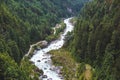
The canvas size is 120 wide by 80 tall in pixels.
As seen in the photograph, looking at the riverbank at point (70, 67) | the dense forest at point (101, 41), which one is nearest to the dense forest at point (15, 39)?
the riverbank at point (70, 67)

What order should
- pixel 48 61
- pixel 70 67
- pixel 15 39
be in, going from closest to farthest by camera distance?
pixel 70 67
pixel 48 61
pixel 15 39

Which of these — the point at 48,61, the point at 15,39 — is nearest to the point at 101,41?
the point at 48,61

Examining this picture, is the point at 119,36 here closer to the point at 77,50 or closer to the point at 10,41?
the point at 77,50

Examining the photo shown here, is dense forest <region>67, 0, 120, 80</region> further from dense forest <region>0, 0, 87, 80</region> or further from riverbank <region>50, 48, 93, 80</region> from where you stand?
dense forest <region>0, 0, 87, 80</region>

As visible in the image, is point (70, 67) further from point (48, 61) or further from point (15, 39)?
point (15, 39)

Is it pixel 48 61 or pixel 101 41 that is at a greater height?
pixel 48 61

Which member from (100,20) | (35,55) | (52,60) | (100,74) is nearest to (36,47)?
(35,55)

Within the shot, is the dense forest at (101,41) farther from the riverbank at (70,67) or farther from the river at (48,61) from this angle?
the river at (48,61)

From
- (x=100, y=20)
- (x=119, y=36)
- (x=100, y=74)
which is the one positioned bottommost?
(x=100, y=74)
